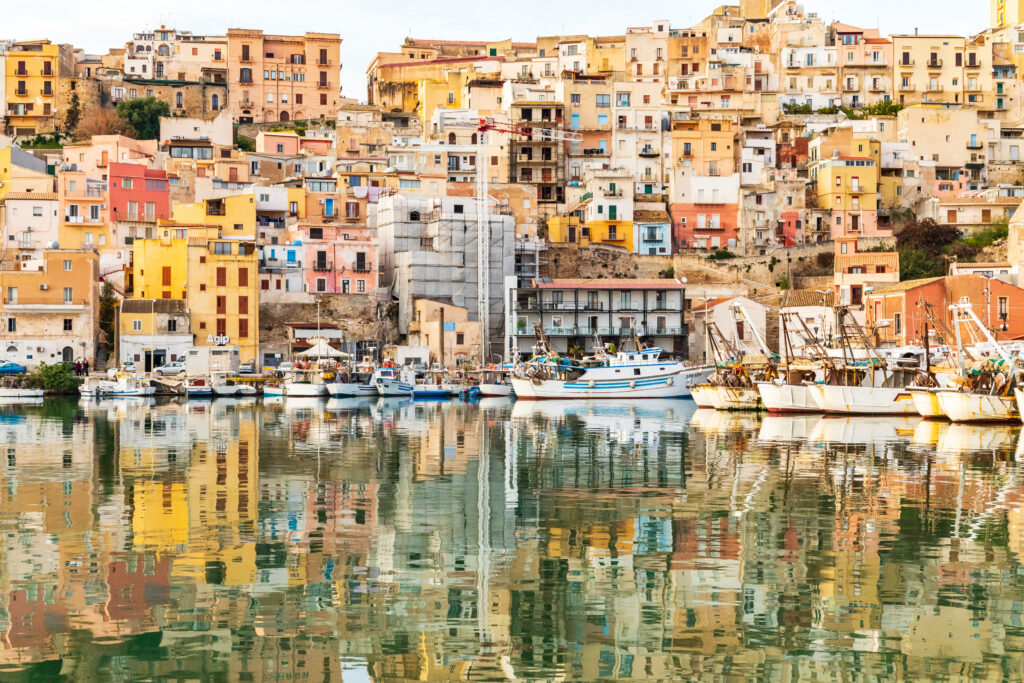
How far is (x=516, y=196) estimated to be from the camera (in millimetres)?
81875

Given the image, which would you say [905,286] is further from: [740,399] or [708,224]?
[708,224]

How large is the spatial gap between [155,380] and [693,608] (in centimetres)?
5193

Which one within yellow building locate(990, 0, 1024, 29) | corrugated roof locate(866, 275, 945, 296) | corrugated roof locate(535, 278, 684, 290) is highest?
yellow building locate(990, 0, 1024, 29)

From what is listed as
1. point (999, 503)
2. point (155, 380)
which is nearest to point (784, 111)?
point (155, 380)

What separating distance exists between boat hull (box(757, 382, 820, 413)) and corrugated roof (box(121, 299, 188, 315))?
30.8 meters

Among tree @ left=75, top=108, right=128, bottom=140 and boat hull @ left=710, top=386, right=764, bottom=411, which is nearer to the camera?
boat hull @ left=710, top=386, right=764, bottom=411

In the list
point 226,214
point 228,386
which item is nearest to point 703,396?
point 228,386

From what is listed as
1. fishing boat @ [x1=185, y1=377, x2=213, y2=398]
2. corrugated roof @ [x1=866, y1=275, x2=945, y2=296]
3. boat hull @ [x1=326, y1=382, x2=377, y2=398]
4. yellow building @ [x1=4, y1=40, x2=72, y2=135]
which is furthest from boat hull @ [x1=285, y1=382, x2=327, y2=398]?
yellow building @ [x1=4, y1=40, x2=72, y2=135]

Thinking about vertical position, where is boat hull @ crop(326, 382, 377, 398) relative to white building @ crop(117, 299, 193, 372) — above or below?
below

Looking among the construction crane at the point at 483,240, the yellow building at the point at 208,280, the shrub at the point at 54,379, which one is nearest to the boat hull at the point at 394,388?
the construction crane at the point at 483,240

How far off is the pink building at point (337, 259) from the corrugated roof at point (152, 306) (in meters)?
7.25

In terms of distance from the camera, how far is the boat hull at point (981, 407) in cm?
4088

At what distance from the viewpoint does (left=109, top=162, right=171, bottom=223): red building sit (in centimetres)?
7362

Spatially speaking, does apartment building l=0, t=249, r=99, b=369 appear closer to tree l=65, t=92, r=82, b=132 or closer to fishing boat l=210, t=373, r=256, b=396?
fishing boat l=210, t=373, r=256, b=396
